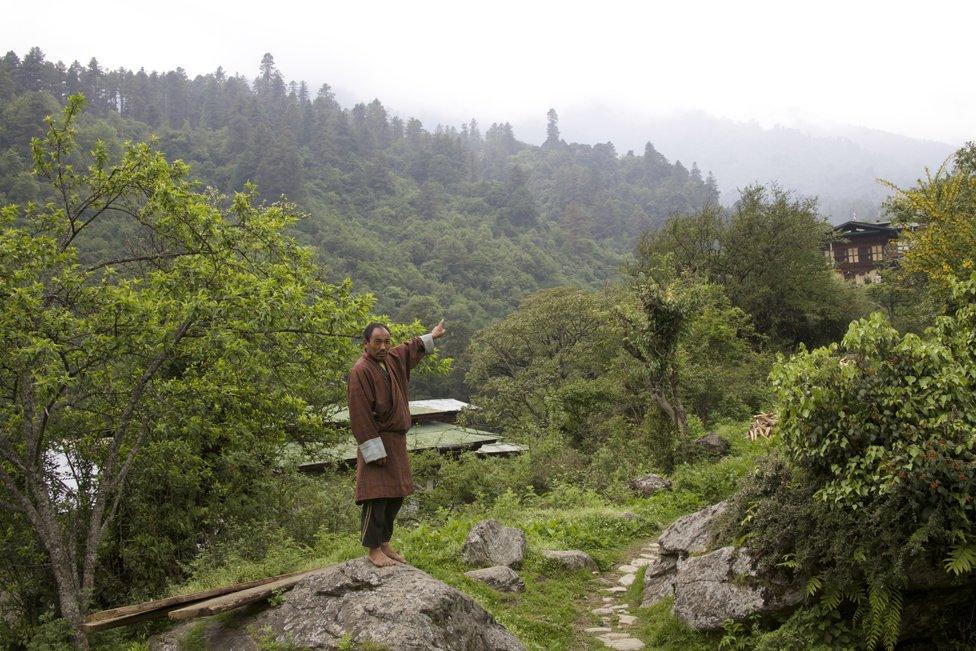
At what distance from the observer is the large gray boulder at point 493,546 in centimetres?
890

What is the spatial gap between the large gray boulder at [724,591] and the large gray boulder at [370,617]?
192cm

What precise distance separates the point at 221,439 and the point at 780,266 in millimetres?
28285

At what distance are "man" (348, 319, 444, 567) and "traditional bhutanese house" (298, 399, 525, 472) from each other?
47.8 ft

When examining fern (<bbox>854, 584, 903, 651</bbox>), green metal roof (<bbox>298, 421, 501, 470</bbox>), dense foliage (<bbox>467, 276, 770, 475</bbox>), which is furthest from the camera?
green metal roof (<bbox>298, 421, 501, 470</bbox>)

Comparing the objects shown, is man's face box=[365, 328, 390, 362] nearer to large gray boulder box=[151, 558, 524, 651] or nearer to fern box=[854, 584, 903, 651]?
large gray boulder box=[151, 558, 524, 651]

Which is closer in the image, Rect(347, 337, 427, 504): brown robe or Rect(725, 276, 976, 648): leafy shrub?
Rect(725, 276, 976, 648): leafy shrub

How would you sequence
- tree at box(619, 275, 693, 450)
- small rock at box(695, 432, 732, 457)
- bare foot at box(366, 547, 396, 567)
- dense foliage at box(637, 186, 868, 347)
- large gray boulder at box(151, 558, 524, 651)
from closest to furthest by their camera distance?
large gray boulder at box(151, 558, 524, 651) → bare foot at box(366, 547, 396, 567) → small rock at box(695, 432, 732, 457) → tree at box(619, 275, 693, 450) → dense foliage at box(637, 186, 868, 347)

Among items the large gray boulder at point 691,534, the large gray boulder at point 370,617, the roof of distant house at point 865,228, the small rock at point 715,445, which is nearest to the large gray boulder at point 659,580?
the large gray boulder at point 691,534

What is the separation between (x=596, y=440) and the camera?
76.1 feet

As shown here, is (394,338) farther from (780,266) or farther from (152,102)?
(152,102)

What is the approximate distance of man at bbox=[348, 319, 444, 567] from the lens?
624cm

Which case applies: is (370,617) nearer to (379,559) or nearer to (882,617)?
(379,559)

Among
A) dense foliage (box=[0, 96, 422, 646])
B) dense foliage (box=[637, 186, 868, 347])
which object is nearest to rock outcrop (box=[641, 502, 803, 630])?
dense foliage (box=[0, 96, 422, 646])

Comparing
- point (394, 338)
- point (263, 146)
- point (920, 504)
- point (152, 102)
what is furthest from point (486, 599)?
point (152, 102)
